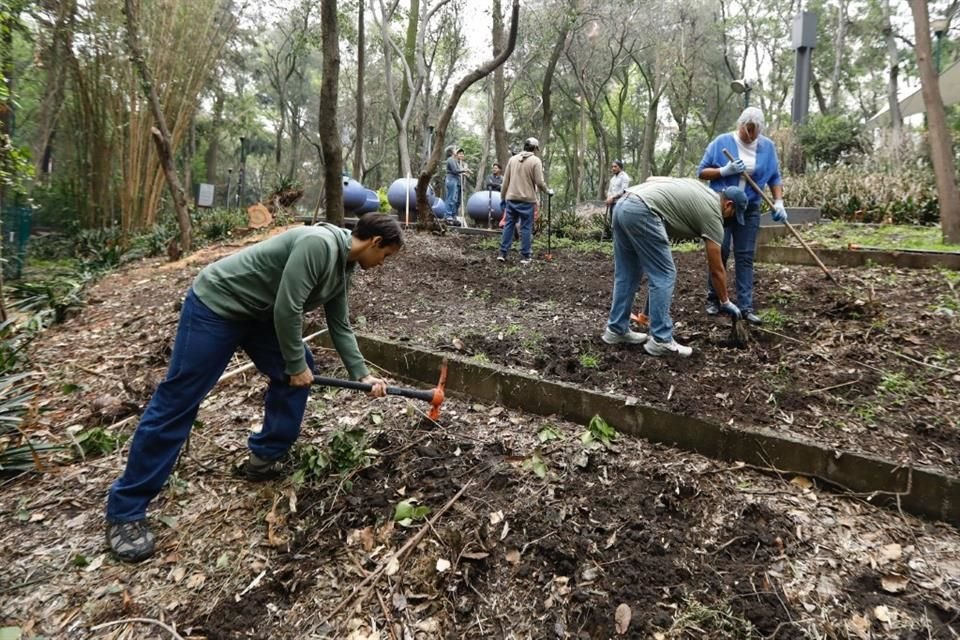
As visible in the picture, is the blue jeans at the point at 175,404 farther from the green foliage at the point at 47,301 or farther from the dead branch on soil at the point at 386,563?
the green foliage at the point at 47,301

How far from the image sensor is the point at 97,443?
3232mm

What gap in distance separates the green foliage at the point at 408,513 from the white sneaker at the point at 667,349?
6.33 ft

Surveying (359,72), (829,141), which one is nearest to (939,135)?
(829,141)

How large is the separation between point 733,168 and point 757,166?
11.0 inches

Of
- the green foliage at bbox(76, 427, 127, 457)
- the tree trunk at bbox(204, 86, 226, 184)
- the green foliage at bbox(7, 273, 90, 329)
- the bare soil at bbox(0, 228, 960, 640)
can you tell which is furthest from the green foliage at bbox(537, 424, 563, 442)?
the tree trunk at bbox(204, 86, 226, 184)

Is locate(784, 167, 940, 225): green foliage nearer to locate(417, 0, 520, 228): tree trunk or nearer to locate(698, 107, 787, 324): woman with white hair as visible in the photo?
locate(698, 107, 787, 324): woman with white hair

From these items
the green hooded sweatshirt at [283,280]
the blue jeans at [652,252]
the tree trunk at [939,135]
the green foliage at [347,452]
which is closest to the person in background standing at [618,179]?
the tree trunk at [939,135]

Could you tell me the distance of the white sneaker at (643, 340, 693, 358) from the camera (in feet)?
11.9

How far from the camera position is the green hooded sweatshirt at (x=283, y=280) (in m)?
2.25

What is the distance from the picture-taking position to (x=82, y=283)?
23.3 ft

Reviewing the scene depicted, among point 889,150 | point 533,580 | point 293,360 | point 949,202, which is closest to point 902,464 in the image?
point 533,580

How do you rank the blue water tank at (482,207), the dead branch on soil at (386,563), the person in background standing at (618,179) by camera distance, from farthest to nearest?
the blue water tank at (482,207) < the person in background standing at (618,179) < the dead branch on soil at (386,563)

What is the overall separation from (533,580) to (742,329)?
8.11ft

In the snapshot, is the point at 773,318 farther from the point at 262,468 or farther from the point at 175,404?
the point at 175,404
